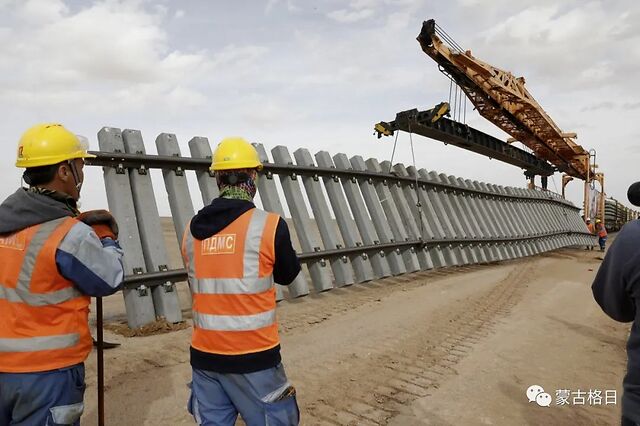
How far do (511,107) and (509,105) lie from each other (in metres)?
0.23

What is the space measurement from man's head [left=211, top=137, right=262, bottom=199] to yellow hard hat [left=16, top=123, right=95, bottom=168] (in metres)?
0.69

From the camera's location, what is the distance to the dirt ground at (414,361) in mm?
3910

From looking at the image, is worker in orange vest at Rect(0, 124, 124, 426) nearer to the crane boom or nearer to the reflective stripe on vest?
the reflective stripe on vest

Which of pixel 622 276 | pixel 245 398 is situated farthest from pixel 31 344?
pixel 622 276

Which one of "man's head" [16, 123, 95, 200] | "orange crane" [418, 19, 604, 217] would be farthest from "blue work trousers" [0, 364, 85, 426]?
"orange crane" [418, 19, 604, 217]

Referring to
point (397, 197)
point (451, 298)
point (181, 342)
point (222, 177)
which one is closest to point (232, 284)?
point (222, 177)

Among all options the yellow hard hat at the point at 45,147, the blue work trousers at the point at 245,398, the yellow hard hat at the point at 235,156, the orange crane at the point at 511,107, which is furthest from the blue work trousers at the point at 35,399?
the orange crane at the point at 511,107

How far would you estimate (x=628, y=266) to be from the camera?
7.43ft

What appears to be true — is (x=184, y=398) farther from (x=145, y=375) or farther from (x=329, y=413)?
(x=329, y=413)

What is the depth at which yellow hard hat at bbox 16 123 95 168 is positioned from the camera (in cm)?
225

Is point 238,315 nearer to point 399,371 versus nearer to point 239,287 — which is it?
point 239,287

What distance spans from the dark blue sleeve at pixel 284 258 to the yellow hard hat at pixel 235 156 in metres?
0.37

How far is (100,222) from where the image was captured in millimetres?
2438

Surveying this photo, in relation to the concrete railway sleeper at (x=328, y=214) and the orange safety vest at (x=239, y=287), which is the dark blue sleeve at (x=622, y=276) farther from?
the concrete railway sleeper at (x=328, y=214)
